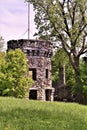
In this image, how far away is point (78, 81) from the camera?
40.1 m

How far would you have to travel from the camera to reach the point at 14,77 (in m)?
38.0

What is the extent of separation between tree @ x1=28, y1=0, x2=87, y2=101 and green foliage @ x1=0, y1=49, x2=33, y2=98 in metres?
4.06

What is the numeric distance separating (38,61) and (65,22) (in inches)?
309

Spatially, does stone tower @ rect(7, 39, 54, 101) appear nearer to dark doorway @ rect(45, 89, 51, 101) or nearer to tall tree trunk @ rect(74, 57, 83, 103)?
dark doorway @ rect(45, 89, 51, 101)

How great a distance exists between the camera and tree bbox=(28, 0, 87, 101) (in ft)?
129

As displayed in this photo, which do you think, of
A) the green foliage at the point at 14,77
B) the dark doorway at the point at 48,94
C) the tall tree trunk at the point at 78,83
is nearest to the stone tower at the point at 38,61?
the dark doorway at the point at 48,94

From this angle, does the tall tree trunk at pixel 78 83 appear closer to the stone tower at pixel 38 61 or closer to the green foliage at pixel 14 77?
the green foliage at pixel 14 77

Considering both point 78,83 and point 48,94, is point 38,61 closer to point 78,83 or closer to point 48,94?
point 48,94

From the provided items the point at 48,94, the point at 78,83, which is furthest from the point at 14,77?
the point at 48,94

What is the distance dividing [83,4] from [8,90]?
10.8 meters

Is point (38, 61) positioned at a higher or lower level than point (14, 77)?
higher

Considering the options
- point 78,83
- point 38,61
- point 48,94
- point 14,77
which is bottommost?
point 48,94

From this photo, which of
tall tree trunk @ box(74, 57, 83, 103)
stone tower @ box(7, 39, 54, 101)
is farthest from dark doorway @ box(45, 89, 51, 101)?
tall tree trunk @ box(74, 57, 83, 103)

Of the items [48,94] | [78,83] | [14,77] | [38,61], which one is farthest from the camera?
[48,94]
